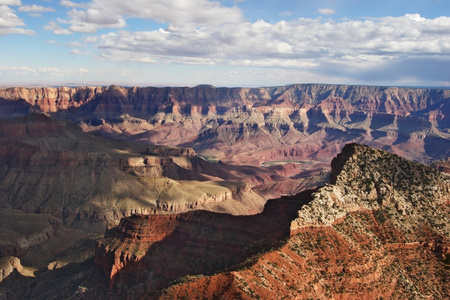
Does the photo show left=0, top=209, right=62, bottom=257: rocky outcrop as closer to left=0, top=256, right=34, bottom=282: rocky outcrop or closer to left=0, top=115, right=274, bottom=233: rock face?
left=0, top=256, right=34, bottom=282: rocky outcrop

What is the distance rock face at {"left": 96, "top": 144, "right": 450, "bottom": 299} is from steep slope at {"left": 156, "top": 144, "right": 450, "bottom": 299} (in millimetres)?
135

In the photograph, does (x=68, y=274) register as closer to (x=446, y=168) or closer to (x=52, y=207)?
(x=52, y=207)

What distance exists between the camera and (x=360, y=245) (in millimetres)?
68938

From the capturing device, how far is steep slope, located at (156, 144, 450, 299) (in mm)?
59938

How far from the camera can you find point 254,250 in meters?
74.7

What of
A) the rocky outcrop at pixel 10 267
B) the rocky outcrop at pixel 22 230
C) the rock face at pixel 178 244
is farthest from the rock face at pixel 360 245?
the rocky outcrop at pixel 22 230

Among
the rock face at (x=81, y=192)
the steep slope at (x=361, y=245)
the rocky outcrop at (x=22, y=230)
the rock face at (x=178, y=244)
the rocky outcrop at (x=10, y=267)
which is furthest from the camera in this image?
the rock face at (x=81, y=192)

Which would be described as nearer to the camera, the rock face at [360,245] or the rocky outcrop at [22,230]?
the rock face at [360,245]

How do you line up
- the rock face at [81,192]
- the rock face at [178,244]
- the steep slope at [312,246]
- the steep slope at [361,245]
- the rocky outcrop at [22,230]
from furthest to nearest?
the rock face at [81,192] < the rocky outcrop at [22,230] < the rock face at [178,244] < the steep slope at [312,246] < the steep slope at [361,245]

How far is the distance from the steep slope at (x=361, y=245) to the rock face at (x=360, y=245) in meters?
0.14

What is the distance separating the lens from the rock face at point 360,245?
60.0 m

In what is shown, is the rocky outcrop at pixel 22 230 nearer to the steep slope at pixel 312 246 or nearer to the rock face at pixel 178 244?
the steep slope at pixel 312 246

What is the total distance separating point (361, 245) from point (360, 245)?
14 cm

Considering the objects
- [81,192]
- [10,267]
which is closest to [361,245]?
[10,267]
